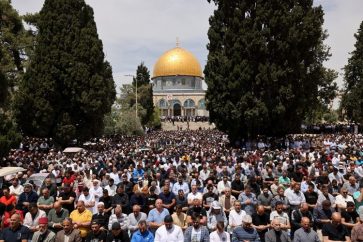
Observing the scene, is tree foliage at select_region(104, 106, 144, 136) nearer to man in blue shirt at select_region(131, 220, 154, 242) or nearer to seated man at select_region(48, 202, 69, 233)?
seated man at select_region(48, 202, 69, 233)

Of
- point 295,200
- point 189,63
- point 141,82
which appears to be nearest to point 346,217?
point 295,200

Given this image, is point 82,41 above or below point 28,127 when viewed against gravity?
above

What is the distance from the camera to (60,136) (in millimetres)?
29672

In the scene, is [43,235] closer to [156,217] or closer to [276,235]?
[156,217]

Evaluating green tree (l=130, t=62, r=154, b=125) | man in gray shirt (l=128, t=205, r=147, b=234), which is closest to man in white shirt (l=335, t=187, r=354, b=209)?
man in gray shirt (l=128, t=205, r=147, b=234)

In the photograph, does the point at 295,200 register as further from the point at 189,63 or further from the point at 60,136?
the point at 189,63

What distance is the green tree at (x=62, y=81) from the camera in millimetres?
29672

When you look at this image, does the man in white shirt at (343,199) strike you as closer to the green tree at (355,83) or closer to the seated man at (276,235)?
the seated man at (276,235)

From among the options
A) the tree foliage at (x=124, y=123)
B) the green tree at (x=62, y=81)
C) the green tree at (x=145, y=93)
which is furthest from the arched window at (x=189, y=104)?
the green tree at (x=62, y=81)

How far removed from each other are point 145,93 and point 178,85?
28367mm

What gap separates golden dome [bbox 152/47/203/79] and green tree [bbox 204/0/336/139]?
55.2m

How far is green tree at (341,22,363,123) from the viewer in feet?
130

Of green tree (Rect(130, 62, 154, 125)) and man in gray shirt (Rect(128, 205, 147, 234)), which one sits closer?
man in gray shirt (Rect(128, 205, 147, 234))

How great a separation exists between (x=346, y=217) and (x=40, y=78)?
26.6m
